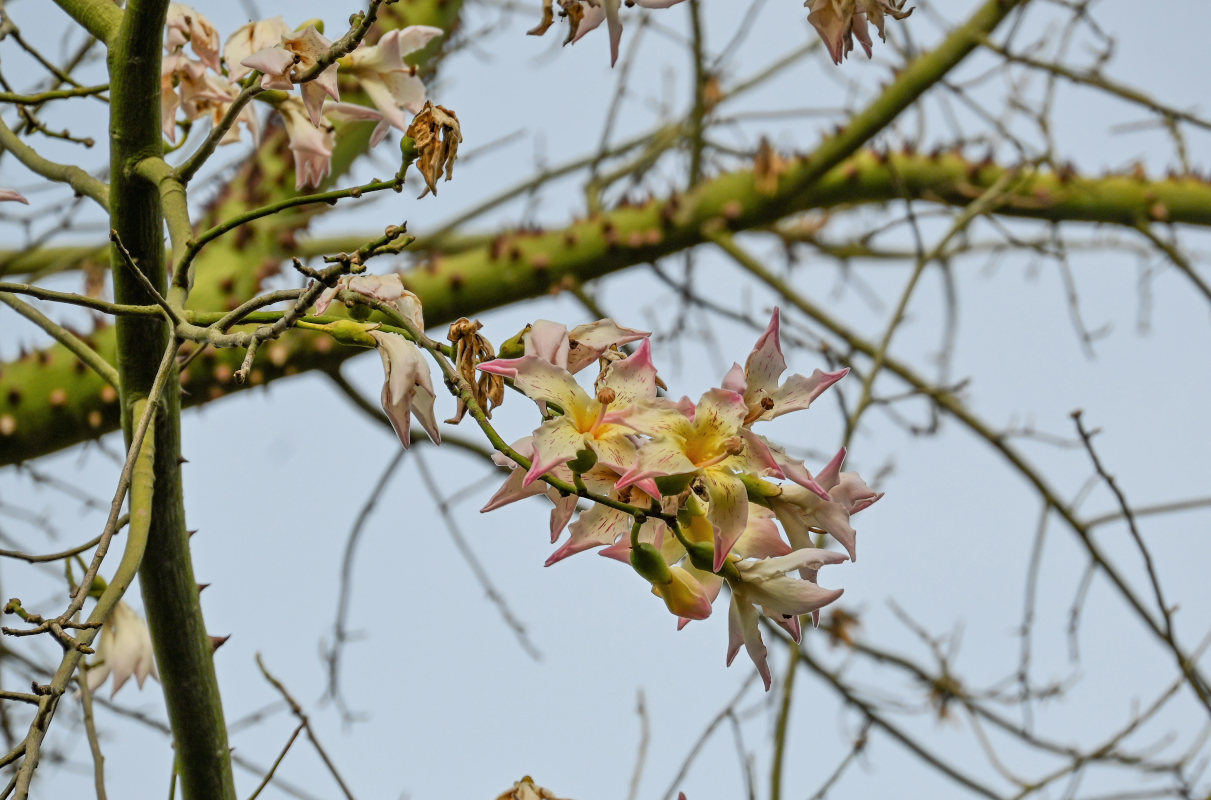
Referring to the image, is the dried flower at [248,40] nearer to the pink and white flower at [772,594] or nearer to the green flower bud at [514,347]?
the green flower bud at [514,347]

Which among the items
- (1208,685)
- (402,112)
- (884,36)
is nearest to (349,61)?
(402,112)

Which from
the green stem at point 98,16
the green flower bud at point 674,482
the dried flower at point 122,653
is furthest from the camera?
the dried flower at point 122,653

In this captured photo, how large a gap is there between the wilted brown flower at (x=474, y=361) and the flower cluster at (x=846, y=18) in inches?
12.4

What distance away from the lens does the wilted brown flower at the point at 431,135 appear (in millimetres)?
604

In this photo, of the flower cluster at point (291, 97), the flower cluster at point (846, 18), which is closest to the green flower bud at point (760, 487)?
the flower cluster at point (846, 18)

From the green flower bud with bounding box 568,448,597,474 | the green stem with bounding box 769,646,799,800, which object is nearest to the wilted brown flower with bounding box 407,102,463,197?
the green flower bud with bounding box 568,448,597,474

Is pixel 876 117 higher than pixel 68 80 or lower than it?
higher

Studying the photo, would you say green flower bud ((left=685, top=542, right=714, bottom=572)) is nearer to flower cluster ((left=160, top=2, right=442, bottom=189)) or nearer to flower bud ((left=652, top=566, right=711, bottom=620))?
flower bud ((left=652, top=566, right=711, bottom=620))

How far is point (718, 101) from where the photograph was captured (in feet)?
7.88

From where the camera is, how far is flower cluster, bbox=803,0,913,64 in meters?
0.69

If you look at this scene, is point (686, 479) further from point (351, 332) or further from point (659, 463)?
point (351, 332)

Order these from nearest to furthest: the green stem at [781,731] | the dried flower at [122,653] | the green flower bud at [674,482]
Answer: the green flower bud at [674,482]
the dried flower at [122,653]
the green stem at [781,731]

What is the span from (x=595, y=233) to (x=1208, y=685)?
121 centimetres

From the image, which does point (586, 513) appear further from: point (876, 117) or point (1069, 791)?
point (876, 117)
